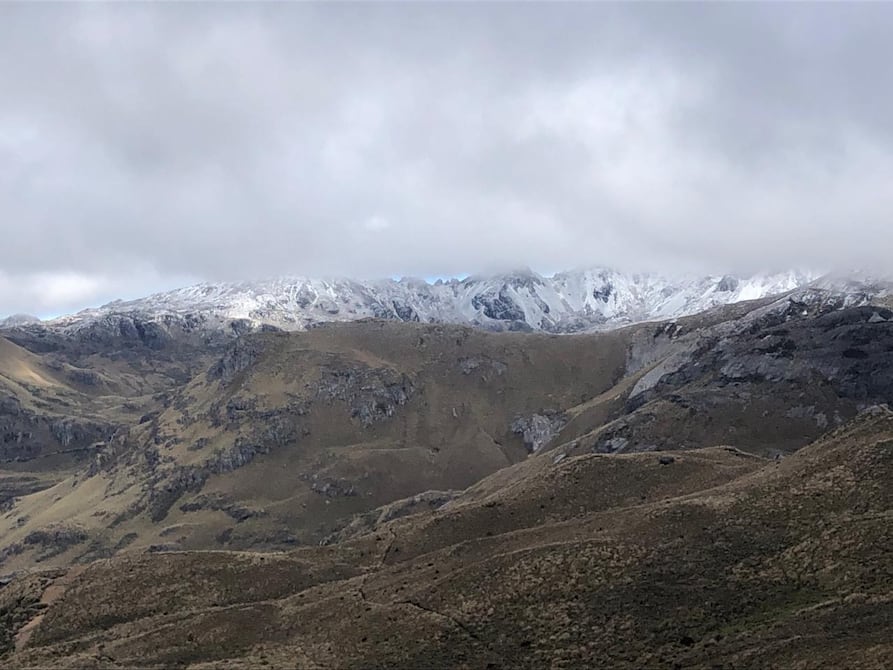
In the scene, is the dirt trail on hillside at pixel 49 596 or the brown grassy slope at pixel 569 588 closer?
the brown grassy slope at pixel 569 588

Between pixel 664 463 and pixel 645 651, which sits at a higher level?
pixel 664 463

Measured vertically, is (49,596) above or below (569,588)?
above

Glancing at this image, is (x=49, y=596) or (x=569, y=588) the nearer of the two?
(x=569, y=588)

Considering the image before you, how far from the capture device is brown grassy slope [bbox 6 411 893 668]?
194ft

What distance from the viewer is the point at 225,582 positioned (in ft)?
295

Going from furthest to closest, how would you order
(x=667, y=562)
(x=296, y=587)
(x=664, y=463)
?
(x=664, y=463) → (x=296, y=587) → (x=667, y=562)

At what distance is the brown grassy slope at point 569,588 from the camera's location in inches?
2324

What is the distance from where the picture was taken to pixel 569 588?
6950 cm

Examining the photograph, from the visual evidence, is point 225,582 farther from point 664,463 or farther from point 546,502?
point 664,463

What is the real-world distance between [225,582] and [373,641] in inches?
1181

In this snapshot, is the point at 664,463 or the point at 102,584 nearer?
the point at 102,584

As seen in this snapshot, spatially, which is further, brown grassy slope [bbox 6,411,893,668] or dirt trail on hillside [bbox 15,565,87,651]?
dirt trail on hillside [bbox 15,565,87,651]

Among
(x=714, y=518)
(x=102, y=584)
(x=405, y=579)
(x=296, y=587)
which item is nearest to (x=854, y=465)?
(x=714, y=518)

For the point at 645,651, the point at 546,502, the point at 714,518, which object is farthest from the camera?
the point at 546,502
